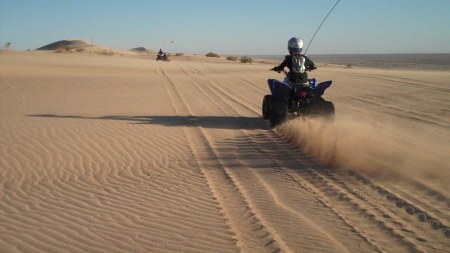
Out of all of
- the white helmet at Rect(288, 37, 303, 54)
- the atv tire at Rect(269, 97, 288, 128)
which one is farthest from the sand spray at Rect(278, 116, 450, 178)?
the white helmet at Rect(288, 37, 303, 54)

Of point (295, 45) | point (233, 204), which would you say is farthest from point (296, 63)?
point (233, 204)

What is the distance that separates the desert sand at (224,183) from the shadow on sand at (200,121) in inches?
1.0

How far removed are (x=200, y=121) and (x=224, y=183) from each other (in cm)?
503

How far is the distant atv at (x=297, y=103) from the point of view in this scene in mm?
8914

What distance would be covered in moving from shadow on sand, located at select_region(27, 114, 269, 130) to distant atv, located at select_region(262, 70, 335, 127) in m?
0.64

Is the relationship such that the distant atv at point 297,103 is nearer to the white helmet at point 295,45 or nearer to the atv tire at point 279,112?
the atv tire at point 279,112

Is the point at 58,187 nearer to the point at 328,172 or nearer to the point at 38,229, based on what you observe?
the point at 38,229

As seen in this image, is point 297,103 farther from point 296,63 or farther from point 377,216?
point 377,216

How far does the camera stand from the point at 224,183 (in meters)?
5.59

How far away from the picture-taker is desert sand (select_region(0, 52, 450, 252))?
3994mm

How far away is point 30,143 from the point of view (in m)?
8.00

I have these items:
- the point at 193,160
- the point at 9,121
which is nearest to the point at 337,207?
the point at 193,160

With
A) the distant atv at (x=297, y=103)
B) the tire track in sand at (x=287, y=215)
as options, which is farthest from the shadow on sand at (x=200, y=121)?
the tire track in sand at (x=287, y=215)

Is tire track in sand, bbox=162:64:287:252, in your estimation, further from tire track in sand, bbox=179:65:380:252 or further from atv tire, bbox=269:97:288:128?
atv tire, bbox=269:97:288:128
